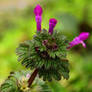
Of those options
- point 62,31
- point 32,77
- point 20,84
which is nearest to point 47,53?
point 32,77

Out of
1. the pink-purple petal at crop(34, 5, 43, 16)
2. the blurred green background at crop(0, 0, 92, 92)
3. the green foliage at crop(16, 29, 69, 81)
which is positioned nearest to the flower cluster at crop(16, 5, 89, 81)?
the green foliage at crop(16, 29, 69, 81)

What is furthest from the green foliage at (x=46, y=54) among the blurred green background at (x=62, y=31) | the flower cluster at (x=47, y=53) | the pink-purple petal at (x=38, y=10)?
the blurred green background at (x=62, y=31)

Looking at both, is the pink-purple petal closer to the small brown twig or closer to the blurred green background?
the small brown twig

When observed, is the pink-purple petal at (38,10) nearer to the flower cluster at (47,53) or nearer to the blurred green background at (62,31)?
the flower cluster at (47,53)

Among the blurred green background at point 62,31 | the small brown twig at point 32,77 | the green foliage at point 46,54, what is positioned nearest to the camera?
the green foliage at point 46,54

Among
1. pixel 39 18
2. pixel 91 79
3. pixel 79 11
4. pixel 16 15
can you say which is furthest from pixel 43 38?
pixel 16 15

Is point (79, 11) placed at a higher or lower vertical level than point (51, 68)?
higher

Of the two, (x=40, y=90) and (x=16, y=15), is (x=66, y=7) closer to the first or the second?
(x=16, y=15)

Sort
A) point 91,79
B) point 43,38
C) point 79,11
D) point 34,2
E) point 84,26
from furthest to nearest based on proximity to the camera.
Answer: point 34,2 → point 79,11 → point 84,26 → point 91,79 → point 43,38
